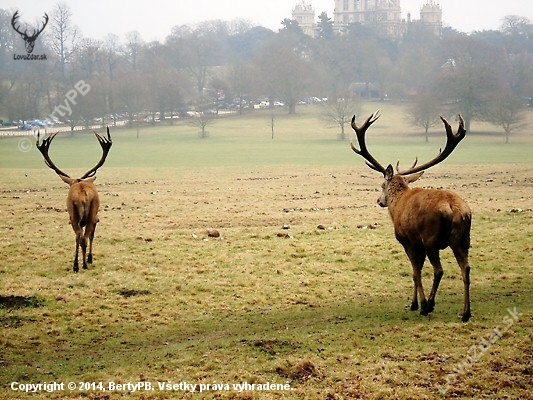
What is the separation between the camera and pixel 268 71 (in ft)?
286

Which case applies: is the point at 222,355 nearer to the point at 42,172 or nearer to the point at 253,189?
the point at 253,189

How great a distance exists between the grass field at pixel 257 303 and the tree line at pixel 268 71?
28.0 m

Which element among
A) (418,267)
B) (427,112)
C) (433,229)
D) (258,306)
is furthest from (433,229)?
(427,112)

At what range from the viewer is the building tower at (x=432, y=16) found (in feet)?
299

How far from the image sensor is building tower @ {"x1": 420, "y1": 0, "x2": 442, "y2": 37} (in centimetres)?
9115

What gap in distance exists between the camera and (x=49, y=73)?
5884 cm

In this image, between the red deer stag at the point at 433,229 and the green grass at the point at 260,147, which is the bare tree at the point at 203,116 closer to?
the green grass at the point at 260,147

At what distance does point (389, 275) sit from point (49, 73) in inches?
2033

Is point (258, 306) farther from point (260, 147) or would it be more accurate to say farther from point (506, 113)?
point (260, 147)

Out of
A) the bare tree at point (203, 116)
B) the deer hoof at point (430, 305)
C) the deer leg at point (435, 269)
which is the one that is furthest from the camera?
the bare tree at point (203, 116)

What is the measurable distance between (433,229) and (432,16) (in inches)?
3566

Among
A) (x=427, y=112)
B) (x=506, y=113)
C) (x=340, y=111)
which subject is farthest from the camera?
(x=340, y=111)

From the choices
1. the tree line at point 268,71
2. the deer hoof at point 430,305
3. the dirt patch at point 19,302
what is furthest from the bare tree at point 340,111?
the deer hoof at point 430,305

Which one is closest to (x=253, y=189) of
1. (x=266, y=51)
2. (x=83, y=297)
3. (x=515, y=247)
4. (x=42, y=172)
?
(x=42, y=172)
